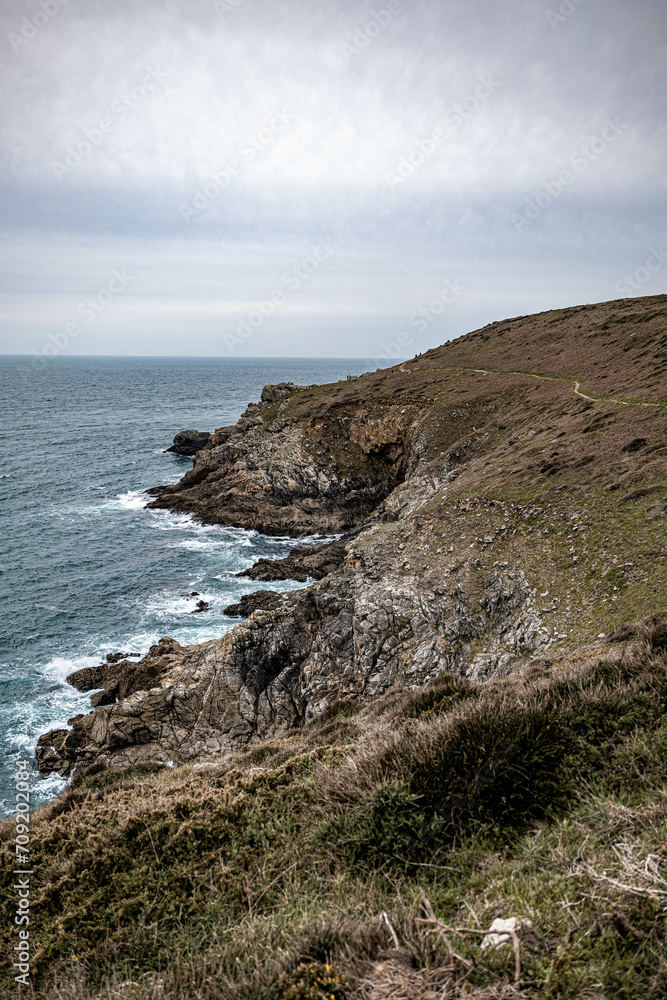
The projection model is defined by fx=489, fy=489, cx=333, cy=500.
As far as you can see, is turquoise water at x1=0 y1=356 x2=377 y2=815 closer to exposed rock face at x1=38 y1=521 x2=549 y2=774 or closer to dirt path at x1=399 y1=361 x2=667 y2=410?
exposed rock face at x1=38 y1=521 x2=549 y2=774

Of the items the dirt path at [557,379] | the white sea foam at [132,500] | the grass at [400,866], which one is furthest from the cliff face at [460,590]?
the white sea foam at [132,500]

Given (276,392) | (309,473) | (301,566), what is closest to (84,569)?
(301,566)

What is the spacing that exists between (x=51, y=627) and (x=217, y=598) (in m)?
10.7

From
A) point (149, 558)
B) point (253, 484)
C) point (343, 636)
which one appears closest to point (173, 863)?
Result: point (343, 636)

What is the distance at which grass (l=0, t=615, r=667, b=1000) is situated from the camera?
11.5ft

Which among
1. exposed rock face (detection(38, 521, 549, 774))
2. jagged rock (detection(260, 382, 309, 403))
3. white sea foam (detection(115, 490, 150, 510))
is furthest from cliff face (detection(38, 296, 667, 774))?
jagged rock (detection(260, 382, 309, 403))

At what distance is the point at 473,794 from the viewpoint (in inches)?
219

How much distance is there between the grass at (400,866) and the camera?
351 cm

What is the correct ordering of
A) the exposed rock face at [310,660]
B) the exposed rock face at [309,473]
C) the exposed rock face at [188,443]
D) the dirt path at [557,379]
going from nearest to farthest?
the exposed rock face at [310,660]
the dirt path at [557,379]
the exposed rock face at [309,473]
the exposed rock face at [188,443]

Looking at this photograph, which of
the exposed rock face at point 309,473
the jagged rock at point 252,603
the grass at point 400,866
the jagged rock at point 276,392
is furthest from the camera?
the jagged rock at point 276,392

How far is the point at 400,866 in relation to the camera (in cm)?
508

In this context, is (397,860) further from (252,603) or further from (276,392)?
(276,392)

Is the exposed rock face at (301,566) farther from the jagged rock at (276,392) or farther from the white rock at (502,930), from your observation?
the jagged rock at (276,392)

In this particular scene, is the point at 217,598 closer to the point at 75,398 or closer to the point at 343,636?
the point at 343,636
